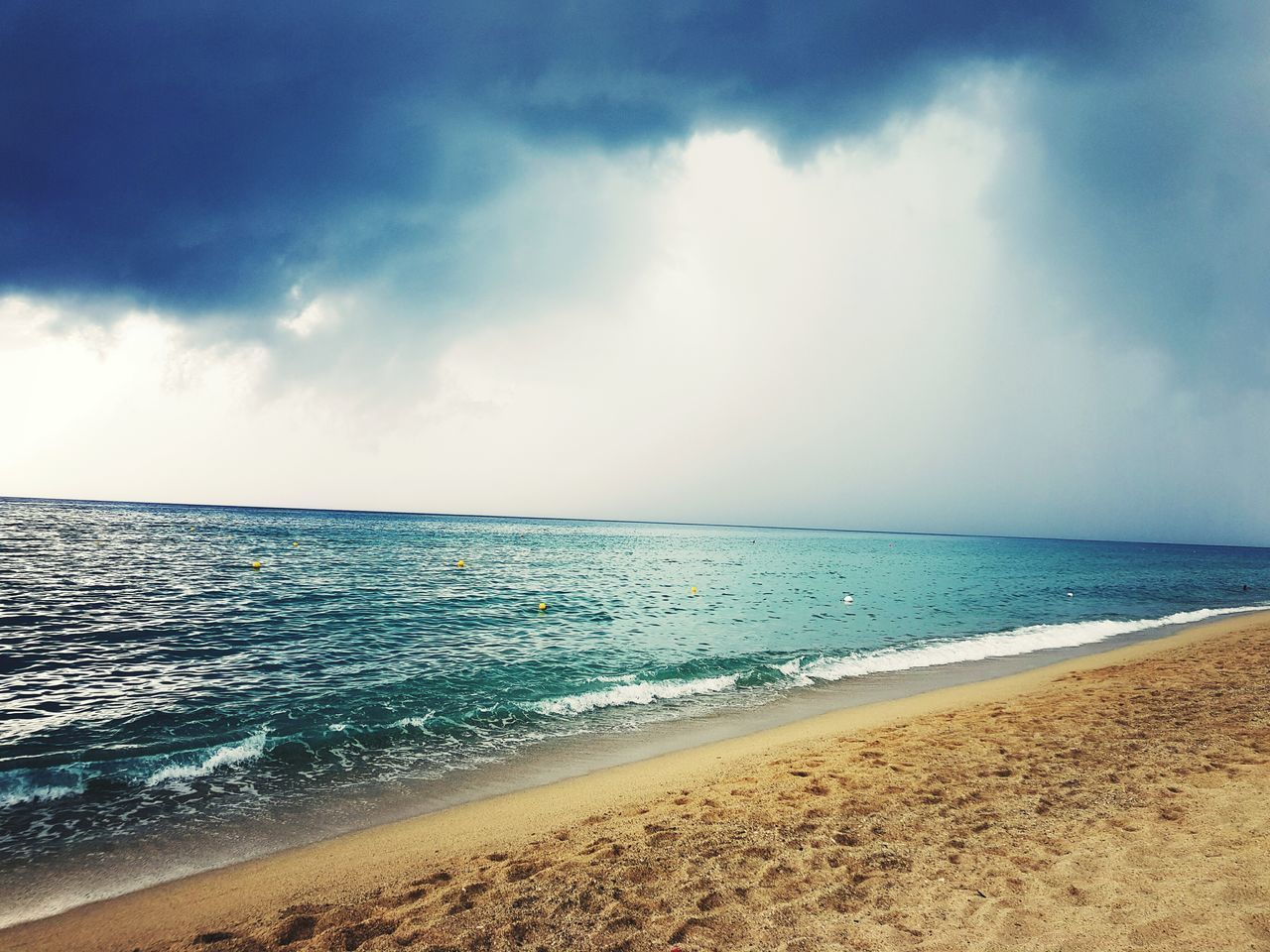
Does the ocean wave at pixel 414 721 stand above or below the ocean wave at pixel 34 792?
below

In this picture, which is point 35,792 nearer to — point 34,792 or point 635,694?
point 34,792

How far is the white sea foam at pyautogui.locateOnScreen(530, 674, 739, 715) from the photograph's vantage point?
13.2m

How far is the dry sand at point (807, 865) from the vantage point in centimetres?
482

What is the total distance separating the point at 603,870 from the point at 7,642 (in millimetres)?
19801

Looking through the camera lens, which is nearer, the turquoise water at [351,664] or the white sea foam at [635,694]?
the turquoise water at [351,664]

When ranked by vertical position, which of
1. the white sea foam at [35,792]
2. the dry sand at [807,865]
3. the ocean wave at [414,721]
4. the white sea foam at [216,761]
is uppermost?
the dry sand at [807,865]

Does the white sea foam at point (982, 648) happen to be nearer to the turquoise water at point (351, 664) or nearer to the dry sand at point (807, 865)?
the turquoise water at point (351, 664)

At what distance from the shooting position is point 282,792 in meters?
8.66

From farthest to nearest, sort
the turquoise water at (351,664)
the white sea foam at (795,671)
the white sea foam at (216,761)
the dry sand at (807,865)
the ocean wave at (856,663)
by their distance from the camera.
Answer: the white sea foam at (795,671), the ocean wave at (856,663), the white sea foam at (216,761), the turquoise water at (351,664), the dry sand at (807,865)

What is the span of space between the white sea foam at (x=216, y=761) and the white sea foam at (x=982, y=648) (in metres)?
13.8

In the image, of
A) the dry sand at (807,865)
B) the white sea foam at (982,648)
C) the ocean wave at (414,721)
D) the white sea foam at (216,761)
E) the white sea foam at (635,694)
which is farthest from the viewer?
the white sea foam at (982,648)

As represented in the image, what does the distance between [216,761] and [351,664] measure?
6.12 metres

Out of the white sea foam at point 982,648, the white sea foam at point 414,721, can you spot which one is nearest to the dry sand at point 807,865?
the white sea foam at point 414,721

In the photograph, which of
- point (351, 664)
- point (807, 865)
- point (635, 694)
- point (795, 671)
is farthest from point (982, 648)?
point (351, 664)
